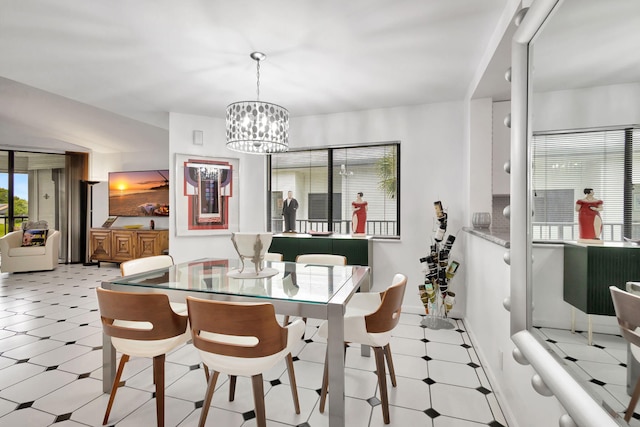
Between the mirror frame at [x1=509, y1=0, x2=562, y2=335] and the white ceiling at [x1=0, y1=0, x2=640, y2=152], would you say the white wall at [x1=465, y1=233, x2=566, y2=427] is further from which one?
the white ceiling at [x1=0, y1=0, x2=640, y2=152]

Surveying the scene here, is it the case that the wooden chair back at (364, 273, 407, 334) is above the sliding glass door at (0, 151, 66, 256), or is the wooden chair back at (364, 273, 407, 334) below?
below

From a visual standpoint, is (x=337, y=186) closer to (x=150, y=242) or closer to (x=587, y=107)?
(x=587, y=107)

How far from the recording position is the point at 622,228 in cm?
66

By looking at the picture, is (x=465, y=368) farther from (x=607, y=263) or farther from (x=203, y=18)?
(x=203, y=18)

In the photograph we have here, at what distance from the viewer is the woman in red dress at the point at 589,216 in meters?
0.74

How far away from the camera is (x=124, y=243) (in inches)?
254

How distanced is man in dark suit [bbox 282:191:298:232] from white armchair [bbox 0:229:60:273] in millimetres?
5237

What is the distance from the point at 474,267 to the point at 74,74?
14.1ft

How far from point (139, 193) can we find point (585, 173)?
771cm

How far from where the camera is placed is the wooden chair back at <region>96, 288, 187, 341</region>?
1593mm

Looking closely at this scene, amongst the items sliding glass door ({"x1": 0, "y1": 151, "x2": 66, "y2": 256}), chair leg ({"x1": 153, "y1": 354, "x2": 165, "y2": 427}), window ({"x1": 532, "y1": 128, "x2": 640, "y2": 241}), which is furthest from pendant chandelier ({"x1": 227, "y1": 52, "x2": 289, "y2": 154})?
sliding glass door ({"x1": 0, "y1": 151, "x2": 66, "y2": 256})

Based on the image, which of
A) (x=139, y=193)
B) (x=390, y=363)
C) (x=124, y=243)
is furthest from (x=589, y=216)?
(x=139, y=193)

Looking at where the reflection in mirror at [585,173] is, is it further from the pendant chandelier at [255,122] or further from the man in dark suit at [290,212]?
the man in dark suit at [290,212]

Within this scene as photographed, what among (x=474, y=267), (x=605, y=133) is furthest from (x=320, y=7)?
(x=474, y=267)
